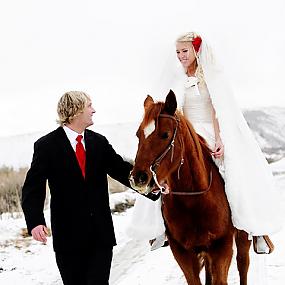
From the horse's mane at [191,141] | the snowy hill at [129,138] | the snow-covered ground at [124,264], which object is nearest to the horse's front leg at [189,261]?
the horse's mane at [191,141]

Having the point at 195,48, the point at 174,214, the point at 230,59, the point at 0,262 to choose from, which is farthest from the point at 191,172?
the point at 230,59

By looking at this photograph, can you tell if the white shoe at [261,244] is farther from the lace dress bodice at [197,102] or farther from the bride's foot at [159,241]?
the lace dress bodice at [197,102]

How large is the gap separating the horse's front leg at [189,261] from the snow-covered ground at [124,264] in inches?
55.4

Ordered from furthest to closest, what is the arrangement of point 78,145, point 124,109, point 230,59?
point 230,59
point 124,109
point 78,145

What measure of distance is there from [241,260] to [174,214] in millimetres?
1317

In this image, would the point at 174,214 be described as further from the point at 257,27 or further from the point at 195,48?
the point at 257,27

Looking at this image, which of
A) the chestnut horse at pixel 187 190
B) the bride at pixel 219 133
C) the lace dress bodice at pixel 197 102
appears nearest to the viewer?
the chestnut horse at pixel 187 190

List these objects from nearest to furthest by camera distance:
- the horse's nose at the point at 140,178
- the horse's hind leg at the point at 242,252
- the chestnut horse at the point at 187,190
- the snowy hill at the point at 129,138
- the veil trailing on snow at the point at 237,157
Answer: the horse's nose at the point at 140,178
the chestnut horse at the point at 187,190
the veil trailing on snow at the point at 237,157
the horse's hind leg at the point at 242,252
the snowy hill at the point at 129,138

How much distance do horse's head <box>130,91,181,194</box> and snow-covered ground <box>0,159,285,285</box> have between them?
2430 mm

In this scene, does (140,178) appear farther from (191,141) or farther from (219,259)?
(219,259)

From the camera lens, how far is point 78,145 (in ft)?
12.8

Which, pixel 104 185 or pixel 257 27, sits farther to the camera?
pixel 257 27

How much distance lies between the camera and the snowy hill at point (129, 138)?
1222cm

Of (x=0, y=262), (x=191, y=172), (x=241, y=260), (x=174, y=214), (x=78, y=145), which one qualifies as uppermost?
(x=78, y=145)
